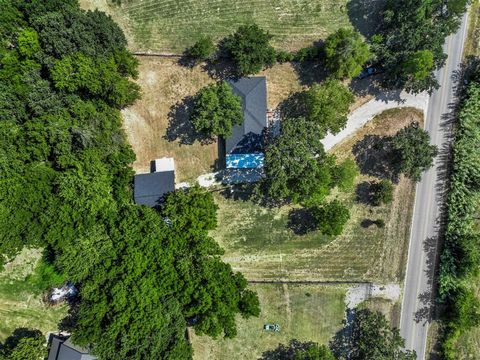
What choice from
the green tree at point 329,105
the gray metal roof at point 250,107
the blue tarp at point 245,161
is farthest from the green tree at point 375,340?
the gray metal roof at point 250,107

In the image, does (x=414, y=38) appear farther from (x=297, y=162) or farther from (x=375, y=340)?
(x=375, y=340)

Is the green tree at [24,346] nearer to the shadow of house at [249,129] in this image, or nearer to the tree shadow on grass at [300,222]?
the shadow of house at [249,129]

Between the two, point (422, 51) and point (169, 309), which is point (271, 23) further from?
point (169, 309)

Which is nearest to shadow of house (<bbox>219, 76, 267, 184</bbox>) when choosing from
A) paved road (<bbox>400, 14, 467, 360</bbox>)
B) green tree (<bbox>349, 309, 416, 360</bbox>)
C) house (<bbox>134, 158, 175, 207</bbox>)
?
house (<bbox>134, 158, 175, 207</bbox>)

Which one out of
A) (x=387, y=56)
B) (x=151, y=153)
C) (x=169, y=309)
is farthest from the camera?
(x=151, y=153)

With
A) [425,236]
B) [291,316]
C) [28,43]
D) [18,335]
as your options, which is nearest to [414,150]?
[425,236]

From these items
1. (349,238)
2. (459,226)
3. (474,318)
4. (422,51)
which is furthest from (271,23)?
(474,318)

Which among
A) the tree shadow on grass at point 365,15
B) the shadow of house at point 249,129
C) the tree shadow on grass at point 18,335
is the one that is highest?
the tree shadow on grass at point 365,15
